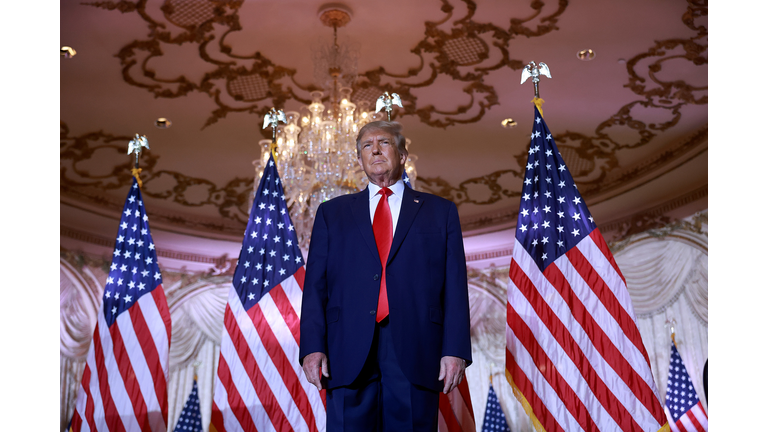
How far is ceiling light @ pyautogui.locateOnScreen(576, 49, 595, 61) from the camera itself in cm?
541

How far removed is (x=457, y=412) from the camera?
11.0ft

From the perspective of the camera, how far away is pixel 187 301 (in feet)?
30.9

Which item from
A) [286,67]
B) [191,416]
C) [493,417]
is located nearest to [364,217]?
[286,67]

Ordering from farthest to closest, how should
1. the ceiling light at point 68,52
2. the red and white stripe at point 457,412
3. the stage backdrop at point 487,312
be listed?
the stage backdrop at point 487,312 < the ceiling light at point 68,52 < the red and white stripe at point 457,412

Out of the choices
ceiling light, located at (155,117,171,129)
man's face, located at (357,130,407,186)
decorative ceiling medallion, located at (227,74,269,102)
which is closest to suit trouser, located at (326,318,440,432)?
man's face, located at (357,130,407,186)

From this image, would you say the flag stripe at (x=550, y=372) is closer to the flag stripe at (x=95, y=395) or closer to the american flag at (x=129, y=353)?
the american flag at (x=129, y=353)

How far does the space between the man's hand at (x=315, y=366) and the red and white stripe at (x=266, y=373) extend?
128 cm

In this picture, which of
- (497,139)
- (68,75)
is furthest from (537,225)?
(68,75)

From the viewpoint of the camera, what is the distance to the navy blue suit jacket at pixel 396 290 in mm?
2170

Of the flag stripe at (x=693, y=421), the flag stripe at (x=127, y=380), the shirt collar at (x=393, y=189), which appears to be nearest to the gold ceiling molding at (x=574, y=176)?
the flag stripe at (x=693, y=421)

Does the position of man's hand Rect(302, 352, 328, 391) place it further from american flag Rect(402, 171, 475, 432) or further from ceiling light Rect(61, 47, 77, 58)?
ceiling light Rect(61, 47, 77, 58)

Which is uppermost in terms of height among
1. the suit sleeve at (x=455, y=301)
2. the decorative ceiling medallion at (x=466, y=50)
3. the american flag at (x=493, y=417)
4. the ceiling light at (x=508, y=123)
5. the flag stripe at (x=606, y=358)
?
the decorative ceiling medallion at (x=466, y=50)

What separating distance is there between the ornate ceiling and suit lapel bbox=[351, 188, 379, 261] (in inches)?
108

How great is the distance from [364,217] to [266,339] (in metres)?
1.54
